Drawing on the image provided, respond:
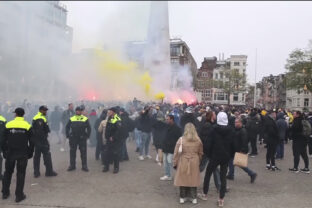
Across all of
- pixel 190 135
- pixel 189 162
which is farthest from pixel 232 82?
pixel 189 162

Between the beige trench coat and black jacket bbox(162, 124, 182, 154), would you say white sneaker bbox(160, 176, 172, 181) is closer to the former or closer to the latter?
black jacket bbox(162, 124, 182, 154)

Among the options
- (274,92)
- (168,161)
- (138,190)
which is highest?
(274,92)

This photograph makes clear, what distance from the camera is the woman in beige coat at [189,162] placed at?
489cm

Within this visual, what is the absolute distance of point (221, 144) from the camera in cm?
489

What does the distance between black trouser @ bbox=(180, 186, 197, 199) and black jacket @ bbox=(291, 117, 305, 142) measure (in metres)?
4.14

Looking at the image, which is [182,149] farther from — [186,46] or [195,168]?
[186,46]

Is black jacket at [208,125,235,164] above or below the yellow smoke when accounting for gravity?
below

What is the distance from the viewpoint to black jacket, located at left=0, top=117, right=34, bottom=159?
16.2ft

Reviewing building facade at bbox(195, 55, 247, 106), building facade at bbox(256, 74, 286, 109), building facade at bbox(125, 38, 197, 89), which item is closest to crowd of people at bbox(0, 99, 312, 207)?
building facade at bbox(125, 38, 197, 89)

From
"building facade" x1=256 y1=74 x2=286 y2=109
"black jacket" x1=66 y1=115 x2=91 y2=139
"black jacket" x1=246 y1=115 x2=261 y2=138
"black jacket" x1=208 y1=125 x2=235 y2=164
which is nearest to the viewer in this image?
"black jacket" x1=208 y1=125 x2=235 y2=164

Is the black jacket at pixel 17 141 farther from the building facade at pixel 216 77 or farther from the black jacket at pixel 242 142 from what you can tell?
the building facade at pixel 216 77

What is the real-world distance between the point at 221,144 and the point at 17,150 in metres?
4.02

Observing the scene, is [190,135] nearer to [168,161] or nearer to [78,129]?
[168,161]

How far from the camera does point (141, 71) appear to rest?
31359 millimetres
